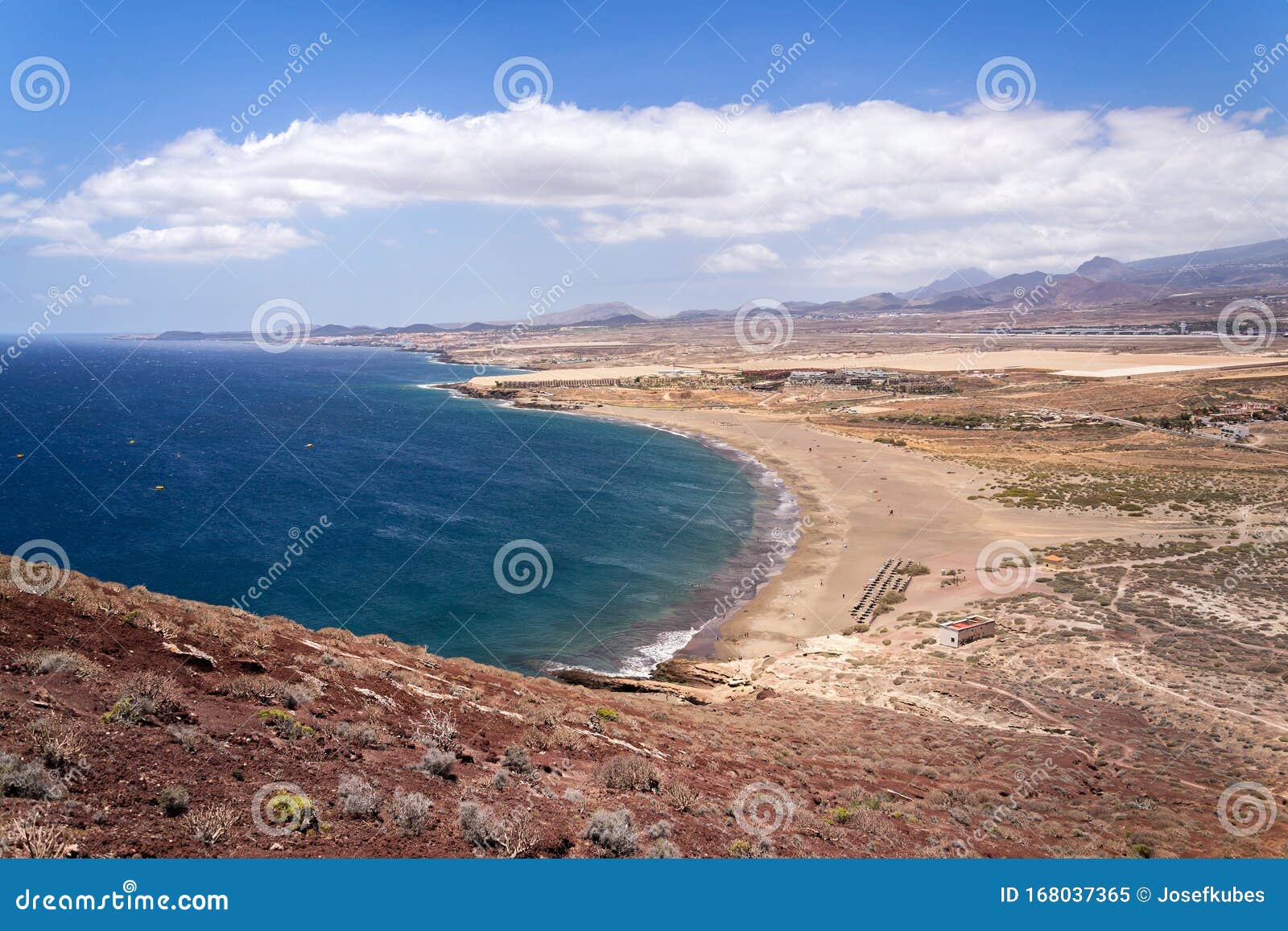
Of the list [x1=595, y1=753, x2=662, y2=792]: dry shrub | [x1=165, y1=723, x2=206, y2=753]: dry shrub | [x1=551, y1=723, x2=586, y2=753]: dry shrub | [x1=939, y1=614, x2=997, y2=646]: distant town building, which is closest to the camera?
[x1=165, y1=723, x2=206, y2=753]: dry shrub

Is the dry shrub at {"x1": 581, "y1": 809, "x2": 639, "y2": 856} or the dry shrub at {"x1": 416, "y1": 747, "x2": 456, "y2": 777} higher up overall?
the dry shrub at {"x1": 416, "y1": 747, "x2": 456, "y2": 777}

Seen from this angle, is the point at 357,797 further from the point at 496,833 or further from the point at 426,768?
the point at 496,833

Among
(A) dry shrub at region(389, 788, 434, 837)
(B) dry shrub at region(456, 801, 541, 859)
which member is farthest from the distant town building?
(A) dry shrub at region(389, 788, 434, 837)

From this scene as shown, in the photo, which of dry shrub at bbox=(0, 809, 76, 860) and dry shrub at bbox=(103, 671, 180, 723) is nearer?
dry shrub at bbox=(0, 809, 76, 860)

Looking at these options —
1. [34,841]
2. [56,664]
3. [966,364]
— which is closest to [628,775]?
[34,841]

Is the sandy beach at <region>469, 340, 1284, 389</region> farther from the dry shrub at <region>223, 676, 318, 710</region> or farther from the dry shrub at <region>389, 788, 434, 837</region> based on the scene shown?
the dry shrub at <region>389, 788, 434, 837</region>

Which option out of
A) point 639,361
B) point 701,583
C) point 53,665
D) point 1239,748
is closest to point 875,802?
point 1239,748
